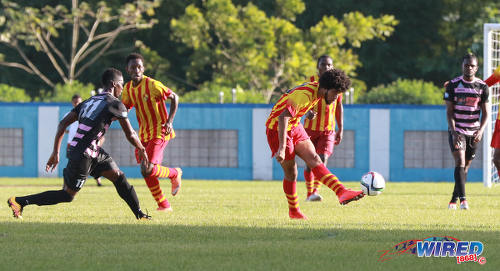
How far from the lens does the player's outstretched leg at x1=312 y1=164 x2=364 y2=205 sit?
10422mm

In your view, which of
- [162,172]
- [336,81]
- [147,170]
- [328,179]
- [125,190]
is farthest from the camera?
[162,172]

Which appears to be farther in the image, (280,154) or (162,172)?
(162,172)

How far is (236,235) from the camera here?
9625mm

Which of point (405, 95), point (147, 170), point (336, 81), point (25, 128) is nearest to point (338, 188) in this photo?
point (336, 81)

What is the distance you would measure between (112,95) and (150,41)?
122ft

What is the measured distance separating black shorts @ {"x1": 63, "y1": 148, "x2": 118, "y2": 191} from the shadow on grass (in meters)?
0.47

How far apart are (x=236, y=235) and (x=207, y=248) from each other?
1.08 m

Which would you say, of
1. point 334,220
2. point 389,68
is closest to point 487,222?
point 334,220

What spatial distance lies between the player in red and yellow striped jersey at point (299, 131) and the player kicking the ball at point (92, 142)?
148cm

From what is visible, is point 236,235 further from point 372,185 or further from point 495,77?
point 495,77

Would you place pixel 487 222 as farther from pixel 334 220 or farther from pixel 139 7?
pixel 139 7

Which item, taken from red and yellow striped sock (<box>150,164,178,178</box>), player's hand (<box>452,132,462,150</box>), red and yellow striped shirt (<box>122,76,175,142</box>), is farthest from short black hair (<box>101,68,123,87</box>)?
player's hand (<box>452,132,462,150</box>)

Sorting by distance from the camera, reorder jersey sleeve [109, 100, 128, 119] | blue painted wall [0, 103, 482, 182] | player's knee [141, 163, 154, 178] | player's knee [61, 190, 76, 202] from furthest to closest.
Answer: blue painted wall [0, 103, 482, 182]
player's knee [141, 163, 154, 178]
player's knee [61, 190, 76, 202]
jersey sleeve [109, 100, 128, 119]

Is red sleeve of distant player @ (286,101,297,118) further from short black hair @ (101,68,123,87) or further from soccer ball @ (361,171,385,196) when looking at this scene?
short black hair @ (101,68,123,87)
